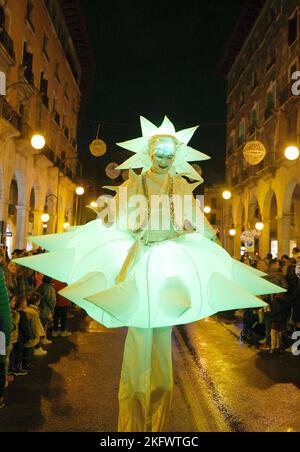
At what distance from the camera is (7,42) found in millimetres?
20234

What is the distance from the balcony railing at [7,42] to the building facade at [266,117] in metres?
14.5

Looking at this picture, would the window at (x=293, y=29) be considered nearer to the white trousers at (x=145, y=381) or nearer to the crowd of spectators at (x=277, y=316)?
the crowd of spectators at (x=277, y=316)

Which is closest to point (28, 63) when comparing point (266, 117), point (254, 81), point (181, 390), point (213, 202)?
point (266, 117)

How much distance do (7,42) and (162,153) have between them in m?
19.1

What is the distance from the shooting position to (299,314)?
28.8ft

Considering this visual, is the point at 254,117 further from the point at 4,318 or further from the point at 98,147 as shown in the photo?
the point at 4,318

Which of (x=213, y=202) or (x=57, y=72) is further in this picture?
(x=213, y=202)

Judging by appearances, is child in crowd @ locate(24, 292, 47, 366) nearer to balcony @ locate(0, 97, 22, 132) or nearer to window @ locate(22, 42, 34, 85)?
balcony @ locate(0, 97, 22, 132)

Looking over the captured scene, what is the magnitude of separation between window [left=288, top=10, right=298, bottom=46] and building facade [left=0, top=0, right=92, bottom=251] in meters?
14.6

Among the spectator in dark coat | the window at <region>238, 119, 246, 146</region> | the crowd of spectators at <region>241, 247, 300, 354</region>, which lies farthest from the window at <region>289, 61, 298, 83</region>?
the spectator in dark coat

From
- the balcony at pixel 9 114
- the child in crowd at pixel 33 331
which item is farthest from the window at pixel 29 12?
the child in crowd at pixel 33 331

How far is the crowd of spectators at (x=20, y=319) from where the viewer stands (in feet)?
17.2

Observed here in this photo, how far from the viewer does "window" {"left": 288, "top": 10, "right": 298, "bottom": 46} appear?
24750 millimetres

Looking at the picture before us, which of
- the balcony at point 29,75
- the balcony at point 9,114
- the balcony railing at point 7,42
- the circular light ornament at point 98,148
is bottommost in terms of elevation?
the circular light ornament at point 98,148
